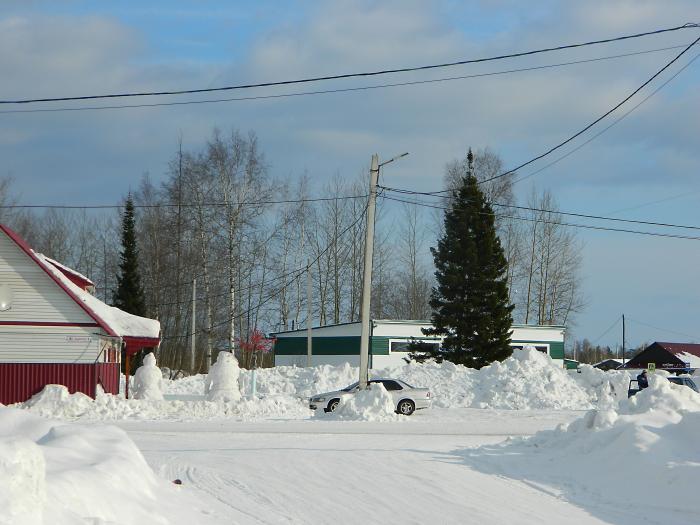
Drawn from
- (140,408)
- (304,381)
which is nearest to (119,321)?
(140,408)

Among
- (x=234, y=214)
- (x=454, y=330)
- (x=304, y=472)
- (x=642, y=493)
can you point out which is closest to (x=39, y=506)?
(x=304, y=472)

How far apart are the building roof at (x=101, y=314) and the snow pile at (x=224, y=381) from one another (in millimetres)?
3722

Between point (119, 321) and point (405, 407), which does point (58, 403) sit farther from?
point (405, 407)

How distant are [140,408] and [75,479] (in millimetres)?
20703

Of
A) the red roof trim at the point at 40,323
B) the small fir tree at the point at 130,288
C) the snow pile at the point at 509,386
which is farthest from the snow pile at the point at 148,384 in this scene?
the small fir tree at the point at 130,288

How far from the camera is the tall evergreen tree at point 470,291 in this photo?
50281 mm

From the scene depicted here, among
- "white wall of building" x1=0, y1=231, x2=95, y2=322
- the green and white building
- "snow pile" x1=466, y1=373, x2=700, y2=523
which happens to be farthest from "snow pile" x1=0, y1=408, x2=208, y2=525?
the green and white building

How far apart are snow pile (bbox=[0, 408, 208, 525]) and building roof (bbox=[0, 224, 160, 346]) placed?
20096 millimetres

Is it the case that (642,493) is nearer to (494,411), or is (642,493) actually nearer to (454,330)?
(494,411)

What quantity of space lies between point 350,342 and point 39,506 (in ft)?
163

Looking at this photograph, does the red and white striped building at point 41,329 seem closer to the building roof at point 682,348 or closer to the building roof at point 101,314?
the building roof at point 101,314

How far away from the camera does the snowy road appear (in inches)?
436

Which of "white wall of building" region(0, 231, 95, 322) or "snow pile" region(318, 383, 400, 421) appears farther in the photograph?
"white wall of building" region(0, 231, 95, 322)

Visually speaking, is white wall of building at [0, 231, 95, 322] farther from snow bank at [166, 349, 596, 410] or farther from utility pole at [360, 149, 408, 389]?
snow bank at [166, 349, 596, 410]
